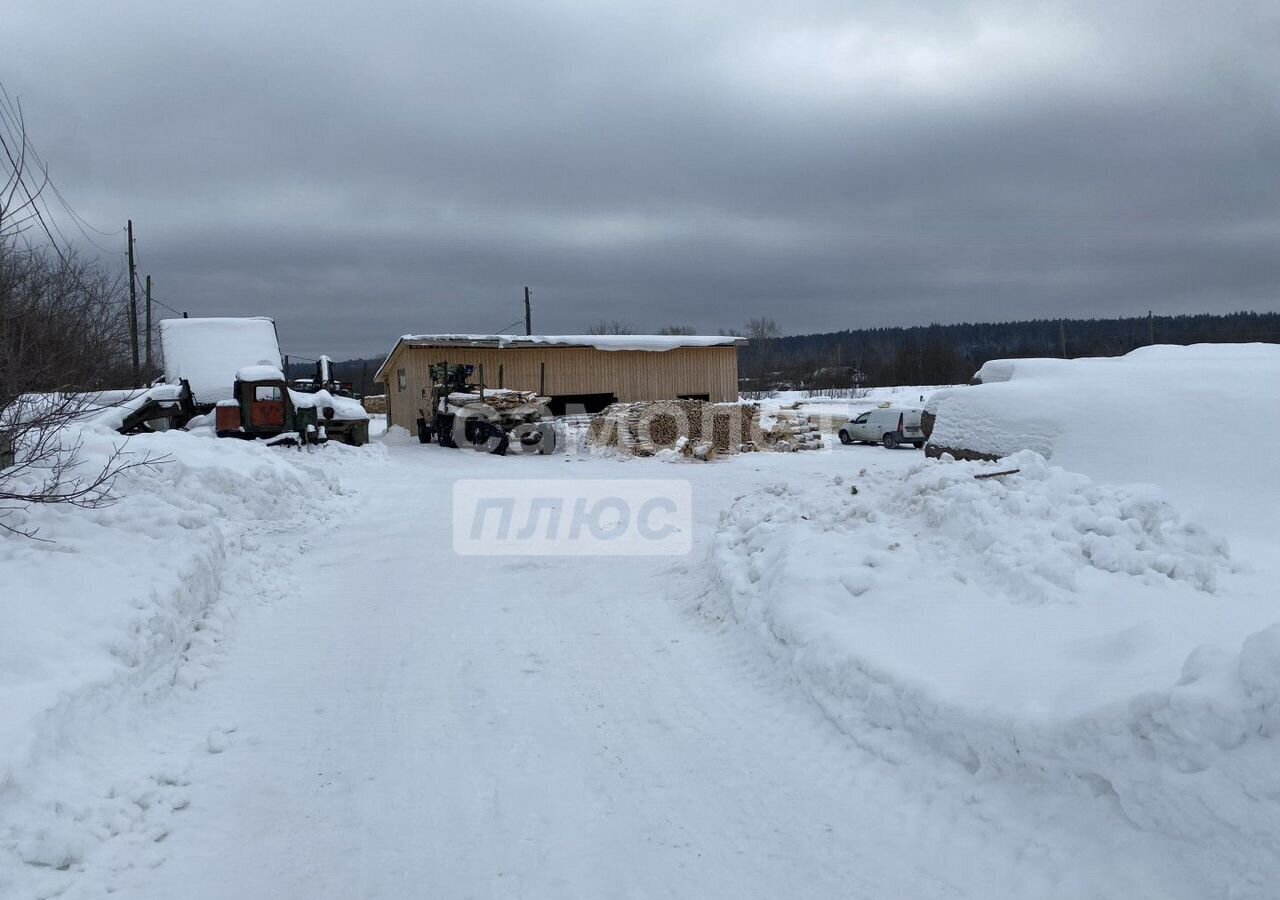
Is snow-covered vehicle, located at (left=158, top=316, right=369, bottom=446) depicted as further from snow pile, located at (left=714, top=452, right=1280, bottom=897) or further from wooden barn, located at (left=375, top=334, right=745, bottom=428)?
snow pile, located at (left=714, top=452, right=1280, bottom=897)

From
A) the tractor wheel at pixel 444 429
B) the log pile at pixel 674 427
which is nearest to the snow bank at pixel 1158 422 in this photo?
the log pile at pixel 674 427

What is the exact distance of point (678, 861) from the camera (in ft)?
12.1

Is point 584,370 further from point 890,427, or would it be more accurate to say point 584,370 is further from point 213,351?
point 213,351

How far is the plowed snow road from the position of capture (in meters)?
3.53

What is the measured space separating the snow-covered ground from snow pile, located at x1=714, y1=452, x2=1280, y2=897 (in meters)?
0.02

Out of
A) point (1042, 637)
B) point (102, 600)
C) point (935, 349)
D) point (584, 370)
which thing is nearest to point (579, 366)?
point (584, 370)

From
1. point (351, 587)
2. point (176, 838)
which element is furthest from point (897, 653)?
point (351, 587)

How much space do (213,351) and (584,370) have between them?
12.7m

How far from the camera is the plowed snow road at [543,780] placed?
3.53m

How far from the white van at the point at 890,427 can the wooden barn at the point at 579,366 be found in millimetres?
7594

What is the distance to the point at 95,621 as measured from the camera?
548cm

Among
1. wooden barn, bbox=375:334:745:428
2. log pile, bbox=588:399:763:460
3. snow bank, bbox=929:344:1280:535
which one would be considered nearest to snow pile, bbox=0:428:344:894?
snow bank, bbox=929:344:1280:535

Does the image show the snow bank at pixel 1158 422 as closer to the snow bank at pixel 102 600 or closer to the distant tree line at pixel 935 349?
the snow bank at pixel 102 600

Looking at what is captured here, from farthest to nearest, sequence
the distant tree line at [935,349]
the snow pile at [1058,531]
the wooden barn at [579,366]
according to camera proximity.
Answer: the distant tree line at [935,349] → the wooden barn at [579,366] → the snow pile at [1058,531]
